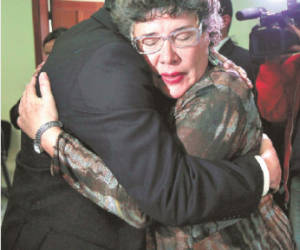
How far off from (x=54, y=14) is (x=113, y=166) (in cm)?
333

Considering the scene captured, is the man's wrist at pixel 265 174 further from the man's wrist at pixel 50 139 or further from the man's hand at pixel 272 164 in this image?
the man's wrist at pixel 50 139

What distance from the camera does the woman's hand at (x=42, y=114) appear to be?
0.86 meters

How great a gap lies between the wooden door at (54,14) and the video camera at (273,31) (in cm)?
235

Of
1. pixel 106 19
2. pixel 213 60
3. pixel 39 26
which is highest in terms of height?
pixel 106 19

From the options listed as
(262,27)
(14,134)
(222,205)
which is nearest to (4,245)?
(222,205)

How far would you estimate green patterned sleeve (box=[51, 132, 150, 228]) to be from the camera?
32.1 inches

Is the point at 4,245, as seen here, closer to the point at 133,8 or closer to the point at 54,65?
the point at 54,65

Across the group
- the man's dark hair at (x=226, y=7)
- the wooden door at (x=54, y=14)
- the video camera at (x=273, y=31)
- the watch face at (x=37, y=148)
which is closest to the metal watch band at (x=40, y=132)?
the watch face at (x=37, y=148)

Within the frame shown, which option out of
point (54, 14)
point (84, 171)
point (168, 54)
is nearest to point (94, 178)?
point (84, 171)

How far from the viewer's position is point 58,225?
91cm

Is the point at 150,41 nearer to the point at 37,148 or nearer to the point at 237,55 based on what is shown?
the point at 37,148

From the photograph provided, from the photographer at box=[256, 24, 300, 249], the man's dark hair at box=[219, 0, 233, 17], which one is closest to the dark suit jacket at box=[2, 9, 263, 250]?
the photographer at box=[256, 24, 300, 249]

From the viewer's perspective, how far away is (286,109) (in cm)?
167

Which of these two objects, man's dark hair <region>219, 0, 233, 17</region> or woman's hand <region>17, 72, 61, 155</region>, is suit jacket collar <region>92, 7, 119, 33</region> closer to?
woman's hand <region>17, 72, 61, 155</region>
